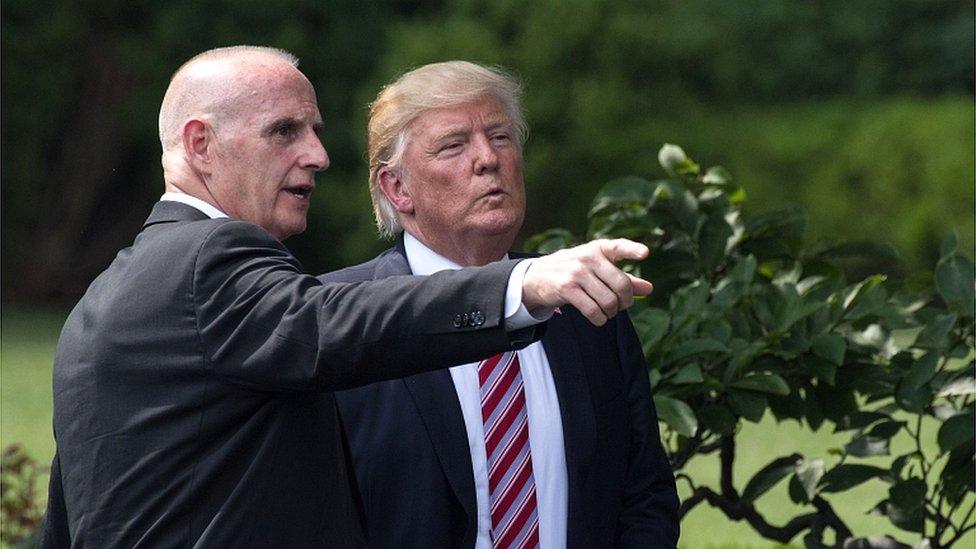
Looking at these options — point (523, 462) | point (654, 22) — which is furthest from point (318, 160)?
point (654, 22)

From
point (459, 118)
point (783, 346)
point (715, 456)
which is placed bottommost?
point (715, 456)

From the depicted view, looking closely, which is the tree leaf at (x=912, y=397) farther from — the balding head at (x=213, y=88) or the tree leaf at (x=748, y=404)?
the balding head at (x=213, y=88)

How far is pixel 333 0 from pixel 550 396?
13.4 m

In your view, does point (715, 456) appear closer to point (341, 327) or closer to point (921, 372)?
point (921, 372)

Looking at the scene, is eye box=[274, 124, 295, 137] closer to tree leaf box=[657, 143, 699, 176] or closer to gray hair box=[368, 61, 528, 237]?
gray hair box=[368, 61, 528, 237]

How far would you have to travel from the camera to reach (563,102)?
578 inches

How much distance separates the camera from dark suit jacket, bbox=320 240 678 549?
2.51 metres

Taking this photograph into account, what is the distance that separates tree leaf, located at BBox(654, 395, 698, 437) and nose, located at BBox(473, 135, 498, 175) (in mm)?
730

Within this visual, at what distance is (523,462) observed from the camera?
255cm

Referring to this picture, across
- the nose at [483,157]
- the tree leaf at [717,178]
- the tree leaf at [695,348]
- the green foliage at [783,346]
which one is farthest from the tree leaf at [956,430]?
the nose at [483,157]

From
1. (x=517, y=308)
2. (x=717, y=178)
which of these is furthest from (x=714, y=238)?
(x=517, y=308)

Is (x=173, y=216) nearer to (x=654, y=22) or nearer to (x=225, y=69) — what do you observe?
(x=225, y=69)

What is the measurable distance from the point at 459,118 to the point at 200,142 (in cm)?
77

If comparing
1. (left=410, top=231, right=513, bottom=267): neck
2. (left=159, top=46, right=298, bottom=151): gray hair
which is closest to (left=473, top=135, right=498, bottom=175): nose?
(left=410, top=231, right=513, bottom=267): neck
